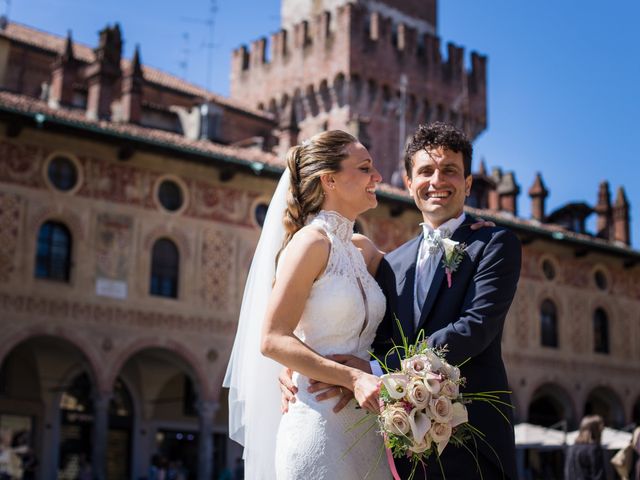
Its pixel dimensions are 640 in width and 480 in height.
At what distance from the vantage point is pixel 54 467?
20750 mm

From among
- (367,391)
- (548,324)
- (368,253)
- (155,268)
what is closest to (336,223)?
(368,253)

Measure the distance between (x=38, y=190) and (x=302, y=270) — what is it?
1597 centimetres

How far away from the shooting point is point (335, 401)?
3398mm

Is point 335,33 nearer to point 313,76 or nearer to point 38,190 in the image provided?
point 313,76

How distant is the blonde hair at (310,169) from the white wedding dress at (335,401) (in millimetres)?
101

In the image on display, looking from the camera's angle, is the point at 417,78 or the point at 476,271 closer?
the point at 476,271

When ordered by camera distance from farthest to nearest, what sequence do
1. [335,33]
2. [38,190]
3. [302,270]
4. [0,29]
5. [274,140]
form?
[335,33]
[274,140]
[0,29]
[38,190]
[302,270]

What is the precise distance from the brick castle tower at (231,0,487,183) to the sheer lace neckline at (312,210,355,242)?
29.2 m

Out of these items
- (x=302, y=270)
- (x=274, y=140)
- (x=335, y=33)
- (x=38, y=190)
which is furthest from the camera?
(x=335, y=33)

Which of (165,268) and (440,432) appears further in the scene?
(165,268)

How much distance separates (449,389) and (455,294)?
489 millimetres

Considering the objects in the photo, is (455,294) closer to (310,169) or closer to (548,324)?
(310,169)

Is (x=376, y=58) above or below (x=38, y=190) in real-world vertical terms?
above

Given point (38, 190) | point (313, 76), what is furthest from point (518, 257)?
point (313, 76)
